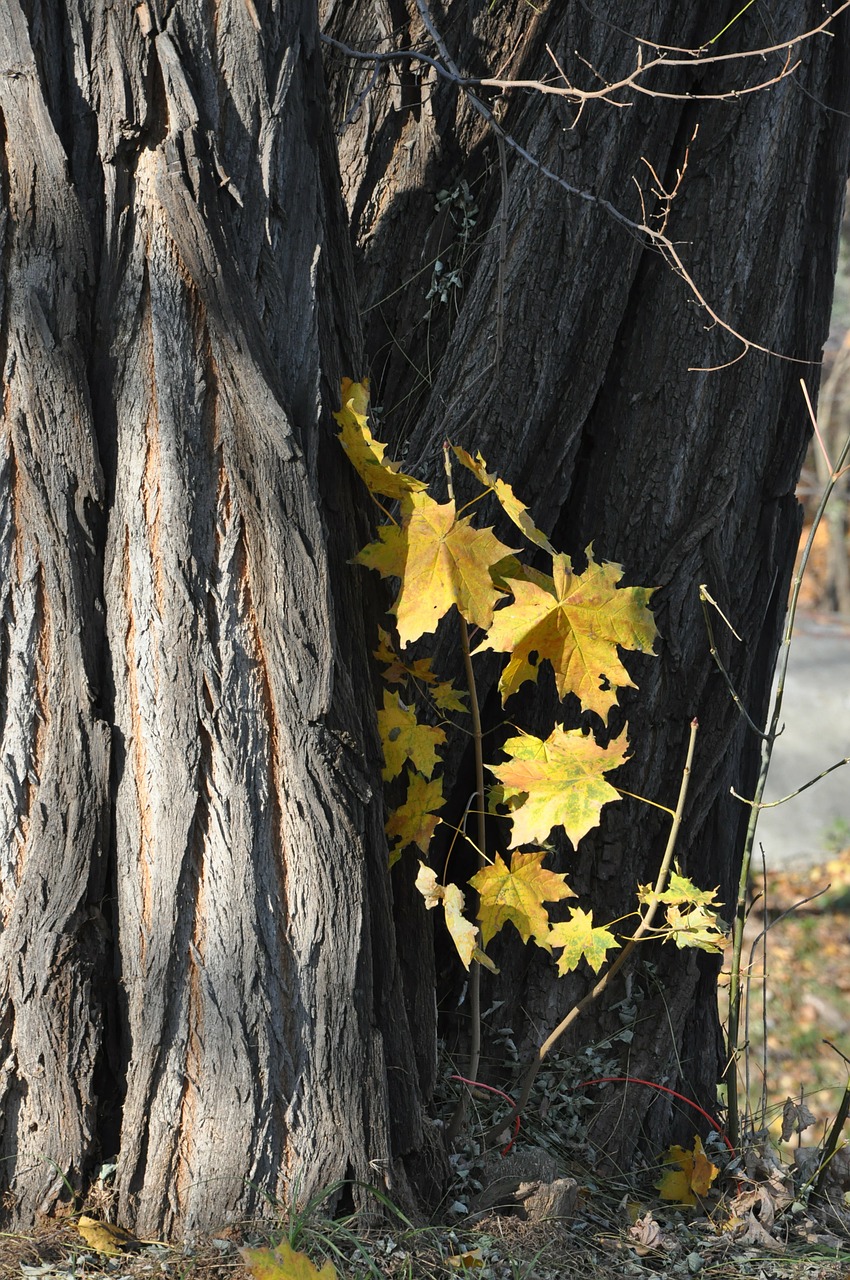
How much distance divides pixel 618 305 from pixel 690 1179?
1820 millimetres

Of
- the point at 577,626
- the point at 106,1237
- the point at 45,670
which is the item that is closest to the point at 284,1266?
the point at 106,1237

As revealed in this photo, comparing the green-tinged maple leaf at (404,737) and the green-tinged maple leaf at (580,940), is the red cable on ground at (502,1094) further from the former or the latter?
the green-tinged maple leaf at (404,737)

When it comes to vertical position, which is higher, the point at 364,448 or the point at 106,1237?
the point at 364,448

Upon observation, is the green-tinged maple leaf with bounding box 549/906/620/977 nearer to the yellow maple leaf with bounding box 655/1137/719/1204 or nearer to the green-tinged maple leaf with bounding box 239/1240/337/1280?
the yellow maple leaf with bounding box 655/1137/719/1204

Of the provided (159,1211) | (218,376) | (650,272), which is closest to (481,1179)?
(159,1211)

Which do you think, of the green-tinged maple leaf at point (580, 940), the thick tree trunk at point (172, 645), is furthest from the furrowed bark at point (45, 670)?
the green-tinged maple leaf at point (580, 940)

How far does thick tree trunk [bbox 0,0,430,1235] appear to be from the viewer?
5.27 ft

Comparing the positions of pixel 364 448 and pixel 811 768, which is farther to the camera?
pixel 811 768

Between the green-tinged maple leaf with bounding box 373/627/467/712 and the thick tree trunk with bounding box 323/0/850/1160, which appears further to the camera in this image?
the thick tree trunk with bounding box 323/0/850/1160

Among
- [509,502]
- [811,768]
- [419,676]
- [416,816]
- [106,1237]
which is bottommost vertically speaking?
[811,768]

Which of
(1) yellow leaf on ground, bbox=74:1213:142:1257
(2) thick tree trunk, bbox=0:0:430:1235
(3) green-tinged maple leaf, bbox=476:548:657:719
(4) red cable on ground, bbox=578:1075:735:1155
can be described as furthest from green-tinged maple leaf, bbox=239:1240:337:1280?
(3) green-tinged maple leaf, bbox=476:548:657:719

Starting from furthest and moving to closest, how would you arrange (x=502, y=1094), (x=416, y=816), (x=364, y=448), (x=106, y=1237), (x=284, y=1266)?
(x=502, y=1094) → (x=416, y=816) → (x=364, y=448) → (x=106, y=1237) → (x=284, y=1266)

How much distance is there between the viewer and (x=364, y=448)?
176 centimetres

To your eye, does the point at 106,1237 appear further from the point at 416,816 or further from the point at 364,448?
the point at 364,448
